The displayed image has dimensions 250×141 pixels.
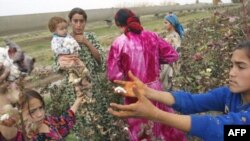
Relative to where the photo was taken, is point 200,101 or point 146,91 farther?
point 200,101

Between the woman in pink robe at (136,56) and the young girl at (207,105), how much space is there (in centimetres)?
114

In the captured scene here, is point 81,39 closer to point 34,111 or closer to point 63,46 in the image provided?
point 63,46

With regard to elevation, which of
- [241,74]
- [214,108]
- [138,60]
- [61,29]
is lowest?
[214,108]

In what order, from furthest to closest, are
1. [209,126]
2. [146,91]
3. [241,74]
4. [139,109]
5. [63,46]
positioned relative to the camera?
[63,46] → [146,91] → [241,74] → [209,126] → [139,109]

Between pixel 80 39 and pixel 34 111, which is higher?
pixel 80 39

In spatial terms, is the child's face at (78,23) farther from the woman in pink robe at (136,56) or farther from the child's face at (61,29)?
the woman in pink robe at (136,56)

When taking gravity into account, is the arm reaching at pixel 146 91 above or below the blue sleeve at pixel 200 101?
above

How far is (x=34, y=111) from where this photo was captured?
7.48ft

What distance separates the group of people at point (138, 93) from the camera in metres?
1.80

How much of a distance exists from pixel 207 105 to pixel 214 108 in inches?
2.0

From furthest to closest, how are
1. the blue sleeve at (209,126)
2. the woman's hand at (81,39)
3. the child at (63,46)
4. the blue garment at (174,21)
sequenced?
the blue garment at (174,21)
the woman's hand at (81,39)
the child at (63,46)
the blue sleeve at (209,126)

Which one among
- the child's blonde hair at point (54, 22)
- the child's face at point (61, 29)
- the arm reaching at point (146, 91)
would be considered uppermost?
the child's blonde hair at point (54, 22)

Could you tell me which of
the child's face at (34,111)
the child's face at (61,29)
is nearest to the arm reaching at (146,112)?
the child's face at (34,111)

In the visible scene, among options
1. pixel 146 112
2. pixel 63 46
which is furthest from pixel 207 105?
pixel 63 46
